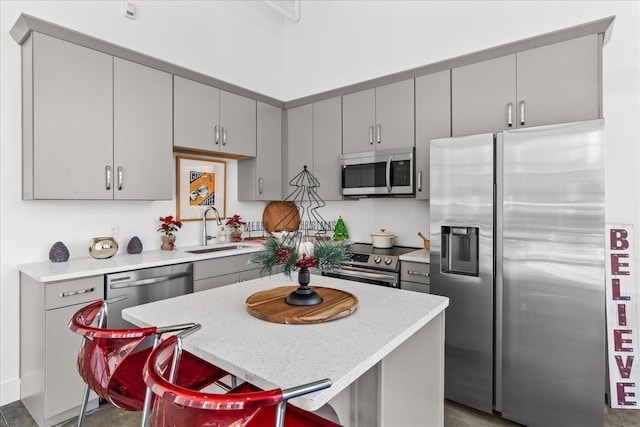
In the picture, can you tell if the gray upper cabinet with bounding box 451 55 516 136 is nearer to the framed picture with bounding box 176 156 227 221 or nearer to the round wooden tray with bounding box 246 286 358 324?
the round wooden tray with bounding box 246 286 358 324

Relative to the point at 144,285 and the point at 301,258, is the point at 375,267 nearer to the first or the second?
the point at 301,258

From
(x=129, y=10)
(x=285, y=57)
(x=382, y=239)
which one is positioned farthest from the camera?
(x=285, y=57)

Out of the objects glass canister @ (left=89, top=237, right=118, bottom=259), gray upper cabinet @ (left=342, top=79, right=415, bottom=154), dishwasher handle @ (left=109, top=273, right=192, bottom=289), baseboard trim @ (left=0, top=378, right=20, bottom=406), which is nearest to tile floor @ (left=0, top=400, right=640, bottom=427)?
baseboard trim @ (left=0, top=378, right=20, bottom=406)

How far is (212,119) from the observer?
3.28 metres

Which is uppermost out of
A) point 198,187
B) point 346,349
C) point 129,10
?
point 129,10

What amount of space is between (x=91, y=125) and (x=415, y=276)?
2591 mm

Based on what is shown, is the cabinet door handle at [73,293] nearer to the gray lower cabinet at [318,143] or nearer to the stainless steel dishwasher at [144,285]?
the stainless steel dishwasher at [144,285]

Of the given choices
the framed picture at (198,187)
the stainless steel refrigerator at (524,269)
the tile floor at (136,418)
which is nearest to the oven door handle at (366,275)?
the stainless steel refrigerator at (524,269)

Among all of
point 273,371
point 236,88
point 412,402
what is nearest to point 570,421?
point 412,402

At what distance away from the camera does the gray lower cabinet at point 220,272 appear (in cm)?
284

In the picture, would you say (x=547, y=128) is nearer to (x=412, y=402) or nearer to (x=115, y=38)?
(x=412, y=402)

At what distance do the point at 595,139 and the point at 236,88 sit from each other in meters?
2.87

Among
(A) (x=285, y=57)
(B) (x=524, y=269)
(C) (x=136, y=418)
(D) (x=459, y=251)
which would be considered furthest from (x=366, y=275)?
(A) (x=285, y=57)

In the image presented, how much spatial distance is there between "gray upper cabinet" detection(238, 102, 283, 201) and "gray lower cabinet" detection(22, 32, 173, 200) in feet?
3.20
